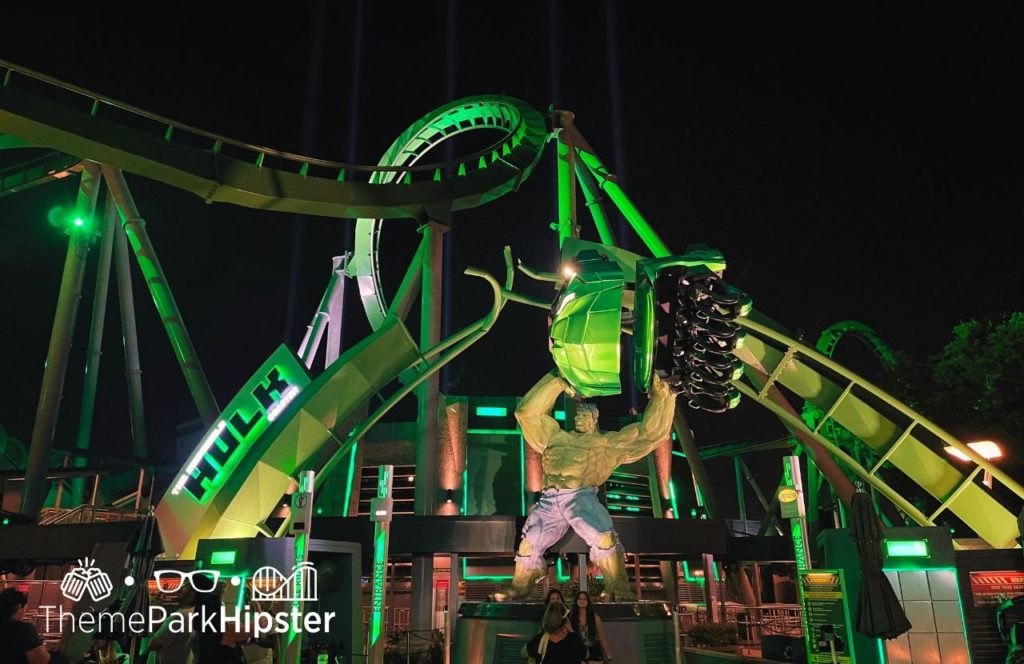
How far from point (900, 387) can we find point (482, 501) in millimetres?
19318

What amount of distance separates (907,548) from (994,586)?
13.4 feet

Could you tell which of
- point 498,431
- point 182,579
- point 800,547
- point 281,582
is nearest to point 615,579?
point 800,547

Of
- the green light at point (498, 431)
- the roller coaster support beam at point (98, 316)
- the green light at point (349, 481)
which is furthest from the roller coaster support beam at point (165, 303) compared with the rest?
the green light at point (498, 431)

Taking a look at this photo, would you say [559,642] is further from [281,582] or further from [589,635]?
[281,582]

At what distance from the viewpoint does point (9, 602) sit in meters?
5.64

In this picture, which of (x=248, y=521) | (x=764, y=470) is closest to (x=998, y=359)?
(x=248, y=521)

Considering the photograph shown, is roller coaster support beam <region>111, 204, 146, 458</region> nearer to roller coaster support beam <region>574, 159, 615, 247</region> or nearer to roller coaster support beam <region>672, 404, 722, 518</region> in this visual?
roller coaster support beam <region>574, 159, 615, 247</region>

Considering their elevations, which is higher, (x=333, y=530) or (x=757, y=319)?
(x=757, y=319)

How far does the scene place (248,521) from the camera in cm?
1750

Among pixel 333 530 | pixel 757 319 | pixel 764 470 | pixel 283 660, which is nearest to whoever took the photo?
pixel 283 660

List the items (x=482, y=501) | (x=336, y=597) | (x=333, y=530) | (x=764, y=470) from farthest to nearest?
1. (x=764, y=470)
2. (x=482, y=501)
3. (x=333, y=530)
4. (x=336, y=597)

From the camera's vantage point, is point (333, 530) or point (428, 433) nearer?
point (333, 530)

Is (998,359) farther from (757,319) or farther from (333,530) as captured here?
(333,530)

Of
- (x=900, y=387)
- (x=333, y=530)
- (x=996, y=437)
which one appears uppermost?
(x=900, y=387)
